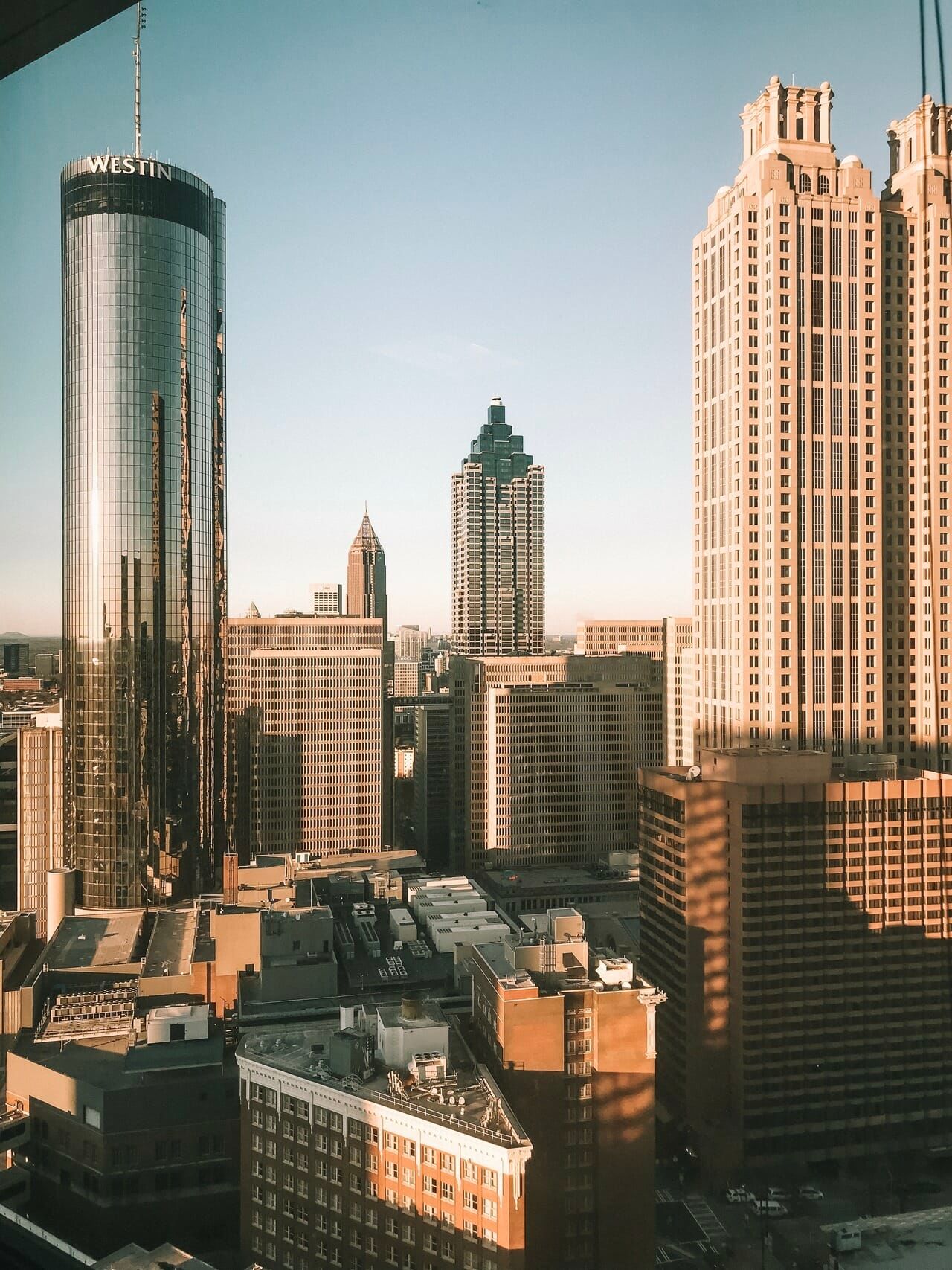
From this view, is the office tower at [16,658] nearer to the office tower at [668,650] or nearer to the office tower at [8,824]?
the office tower at [8,824]

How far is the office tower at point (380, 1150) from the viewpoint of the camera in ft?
16.1

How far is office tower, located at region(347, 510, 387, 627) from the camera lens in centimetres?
3059

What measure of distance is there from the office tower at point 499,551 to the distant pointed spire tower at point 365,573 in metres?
2.49

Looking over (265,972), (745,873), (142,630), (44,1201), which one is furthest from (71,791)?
(745,873)

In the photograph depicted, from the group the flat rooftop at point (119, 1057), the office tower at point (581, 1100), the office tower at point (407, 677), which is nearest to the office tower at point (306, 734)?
the flat rooftop at point (119, 1057)

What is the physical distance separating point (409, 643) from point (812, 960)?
32.3 m

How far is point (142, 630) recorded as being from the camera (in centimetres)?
1577

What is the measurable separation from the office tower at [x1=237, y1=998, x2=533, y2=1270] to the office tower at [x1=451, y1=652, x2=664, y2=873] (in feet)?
44.0

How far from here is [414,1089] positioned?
541 centimetres

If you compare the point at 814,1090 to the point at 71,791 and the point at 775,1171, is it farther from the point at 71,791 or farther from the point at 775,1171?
the point at 71,791

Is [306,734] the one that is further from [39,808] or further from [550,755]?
[39,808]

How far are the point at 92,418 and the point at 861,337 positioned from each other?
11223mm

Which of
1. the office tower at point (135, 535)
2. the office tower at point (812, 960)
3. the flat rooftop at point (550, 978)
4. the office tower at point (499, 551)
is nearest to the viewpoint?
the flat rooftop at point (550, 978)

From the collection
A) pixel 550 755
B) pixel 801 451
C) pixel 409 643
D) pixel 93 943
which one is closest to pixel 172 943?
pixel 93 943
